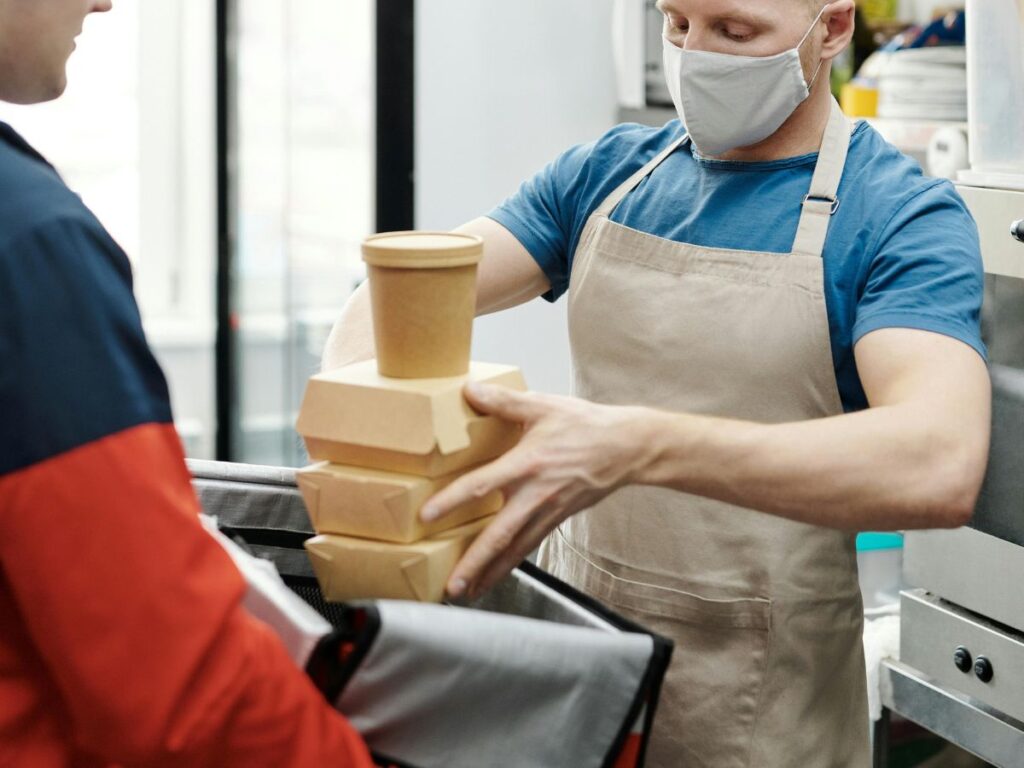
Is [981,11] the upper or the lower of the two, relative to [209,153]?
upper

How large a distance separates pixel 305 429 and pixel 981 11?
49.3 inches

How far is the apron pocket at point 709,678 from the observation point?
138cm

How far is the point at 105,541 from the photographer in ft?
2.68

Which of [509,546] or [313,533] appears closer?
Result: [509,546]

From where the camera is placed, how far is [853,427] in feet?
3.67

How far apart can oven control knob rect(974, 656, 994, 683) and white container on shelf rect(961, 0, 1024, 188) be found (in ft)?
2.18

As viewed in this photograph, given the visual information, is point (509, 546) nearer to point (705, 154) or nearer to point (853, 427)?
point (853, 427)

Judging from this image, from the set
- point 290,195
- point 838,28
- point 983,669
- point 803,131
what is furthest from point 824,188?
point 290,195

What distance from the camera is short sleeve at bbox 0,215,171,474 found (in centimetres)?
81

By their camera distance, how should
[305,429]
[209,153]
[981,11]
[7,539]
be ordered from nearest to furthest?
1. [7,539]
2. [305,429]
3. [981,11]
4. [209,153]

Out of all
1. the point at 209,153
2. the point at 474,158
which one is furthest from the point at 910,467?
the point at 209,153

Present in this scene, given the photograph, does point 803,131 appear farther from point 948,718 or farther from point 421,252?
point 948,718

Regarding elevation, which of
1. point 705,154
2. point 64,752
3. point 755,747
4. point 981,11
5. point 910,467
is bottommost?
point 755,747

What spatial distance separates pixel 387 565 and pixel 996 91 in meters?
1.28
